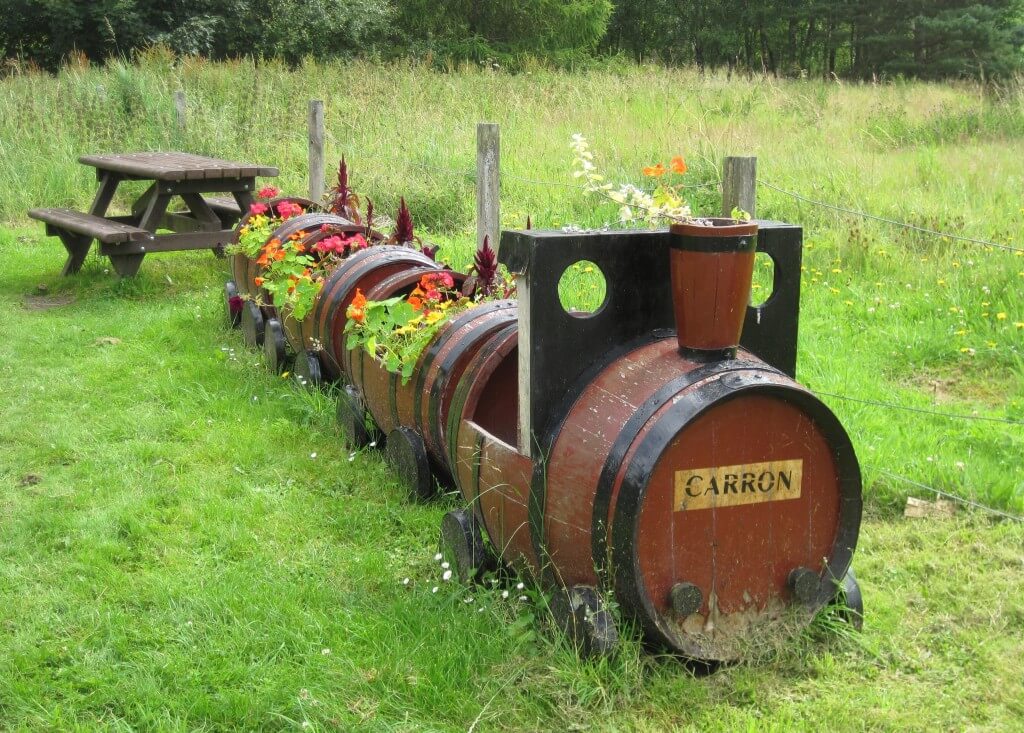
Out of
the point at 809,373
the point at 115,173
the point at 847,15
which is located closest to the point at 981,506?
the point at 809,373

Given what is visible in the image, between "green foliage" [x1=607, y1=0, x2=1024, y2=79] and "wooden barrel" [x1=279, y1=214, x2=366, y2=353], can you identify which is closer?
"wooden barrel" [x1=279, y1=214, x2=366, y2=353]

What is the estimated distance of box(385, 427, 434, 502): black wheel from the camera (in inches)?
160

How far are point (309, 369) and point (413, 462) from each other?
5.03 feet

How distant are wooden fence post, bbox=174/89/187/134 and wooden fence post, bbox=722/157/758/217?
33.9 feet

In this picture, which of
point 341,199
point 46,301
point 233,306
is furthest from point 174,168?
point 341,199

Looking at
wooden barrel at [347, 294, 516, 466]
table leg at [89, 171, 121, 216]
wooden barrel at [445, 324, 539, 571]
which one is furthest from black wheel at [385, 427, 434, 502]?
table leg at [89, 171, 121, 216]

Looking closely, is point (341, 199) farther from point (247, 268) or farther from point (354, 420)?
point (354, 420)

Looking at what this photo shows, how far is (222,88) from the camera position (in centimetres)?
1466

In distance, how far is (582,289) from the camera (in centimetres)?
687

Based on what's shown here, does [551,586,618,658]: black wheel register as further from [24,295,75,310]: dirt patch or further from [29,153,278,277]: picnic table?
[24,295,75,310]: dirt patch

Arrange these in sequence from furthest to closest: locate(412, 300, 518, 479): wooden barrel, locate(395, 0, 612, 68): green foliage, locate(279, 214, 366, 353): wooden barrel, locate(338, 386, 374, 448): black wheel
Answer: locate(395, 0, 612, 68): green foliage < locate(279, 214, 366, 353): wooden barrel < locate(338, 386, 374, 448): black wheel < locate(412, 300, 518, 479): wooden barrel

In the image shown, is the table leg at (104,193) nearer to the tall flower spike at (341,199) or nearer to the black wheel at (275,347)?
the tall flower spike at (341,199)

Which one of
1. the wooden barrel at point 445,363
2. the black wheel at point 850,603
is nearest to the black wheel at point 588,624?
the black wheel at point 850,603

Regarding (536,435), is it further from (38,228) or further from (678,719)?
(38,228)
